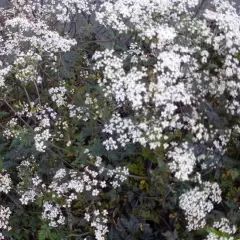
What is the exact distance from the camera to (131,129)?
123 inches

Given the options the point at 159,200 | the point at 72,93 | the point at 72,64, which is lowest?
the point at 159,200

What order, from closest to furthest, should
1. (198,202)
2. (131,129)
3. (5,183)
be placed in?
(131,129)
(198,202)
(5,183)

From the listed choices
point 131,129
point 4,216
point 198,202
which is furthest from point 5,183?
point 198,202

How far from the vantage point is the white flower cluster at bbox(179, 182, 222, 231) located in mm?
3176

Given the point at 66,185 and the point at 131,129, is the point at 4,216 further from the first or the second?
the point at 131,129

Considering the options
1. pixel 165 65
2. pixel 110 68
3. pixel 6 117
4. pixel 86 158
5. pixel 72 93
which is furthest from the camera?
pixel 6 117

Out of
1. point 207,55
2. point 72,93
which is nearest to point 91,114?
point 72,93

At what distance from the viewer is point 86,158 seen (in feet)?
11.1

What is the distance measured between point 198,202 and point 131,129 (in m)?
0.77

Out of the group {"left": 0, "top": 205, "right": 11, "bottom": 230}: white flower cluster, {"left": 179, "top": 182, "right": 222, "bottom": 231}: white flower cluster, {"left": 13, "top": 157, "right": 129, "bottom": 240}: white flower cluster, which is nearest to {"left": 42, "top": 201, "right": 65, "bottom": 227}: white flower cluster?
Answer: {"left": 13, "top": 157, "right": 129, "bottom": 240}: white flower cluster

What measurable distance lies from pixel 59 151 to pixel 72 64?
804mm

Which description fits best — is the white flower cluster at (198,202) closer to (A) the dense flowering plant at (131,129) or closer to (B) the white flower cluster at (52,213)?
(A) the dense flowering plant at (131,129)

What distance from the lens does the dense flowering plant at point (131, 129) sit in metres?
3.09

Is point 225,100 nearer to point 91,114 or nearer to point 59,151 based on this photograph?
point 91,114
